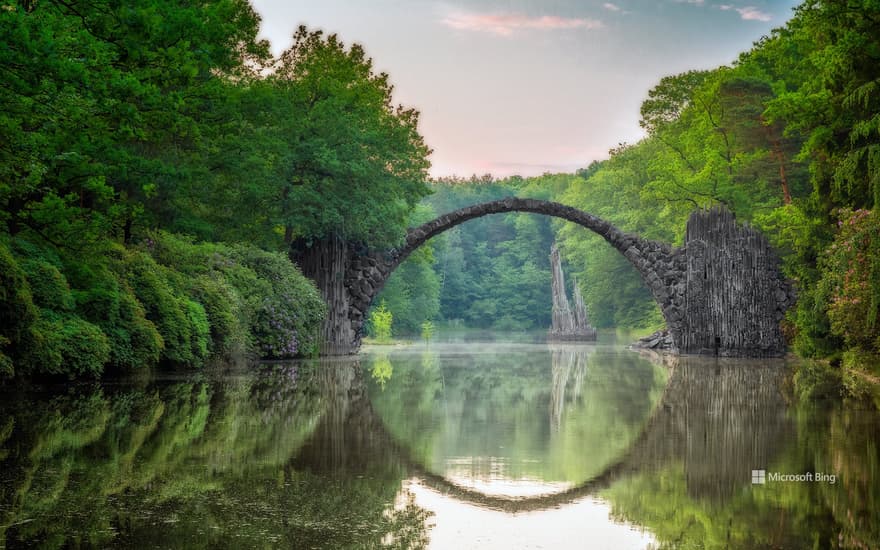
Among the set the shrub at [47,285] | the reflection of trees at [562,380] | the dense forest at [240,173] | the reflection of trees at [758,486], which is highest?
the dense forest at [240,173]

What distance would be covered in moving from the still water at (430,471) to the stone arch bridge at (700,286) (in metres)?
15.5

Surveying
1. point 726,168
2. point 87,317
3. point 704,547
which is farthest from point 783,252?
point 704,547

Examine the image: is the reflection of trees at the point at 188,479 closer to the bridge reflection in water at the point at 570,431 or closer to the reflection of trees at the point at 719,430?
the bridge reflection in water at the point at 570,431

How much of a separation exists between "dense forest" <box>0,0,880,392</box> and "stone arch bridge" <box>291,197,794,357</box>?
Answer: 83 cm

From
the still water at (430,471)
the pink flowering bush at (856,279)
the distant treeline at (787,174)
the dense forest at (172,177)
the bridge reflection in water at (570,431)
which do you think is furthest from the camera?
the distant treeline at (787,174)

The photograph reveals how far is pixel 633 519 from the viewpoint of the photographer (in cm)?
582

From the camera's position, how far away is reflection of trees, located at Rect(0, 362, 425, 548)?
17.1ft

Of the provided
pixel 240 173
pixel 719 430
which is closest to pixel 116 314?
pixel 240 173

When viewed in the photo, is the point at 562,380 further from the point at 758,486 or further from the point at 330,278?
the point at 330,278

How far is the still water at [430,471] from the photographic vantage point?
534 centimetres

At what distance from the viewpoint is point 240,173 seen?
23.0 metres

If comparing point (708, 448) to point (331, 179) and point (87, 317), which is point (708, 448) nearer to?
point (87, 317)

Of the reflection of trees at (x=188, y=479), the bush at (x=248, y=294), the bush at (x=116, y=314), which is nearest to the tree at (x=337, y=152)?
the bush at (x=248, y=294)

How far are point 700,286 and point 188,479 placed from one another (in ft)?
83.6
